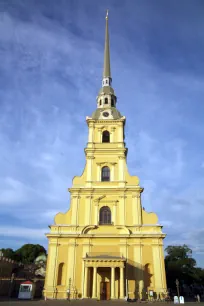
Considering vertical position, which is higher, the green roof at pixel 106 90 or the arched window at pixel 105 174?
the green roof at pixel 106 90

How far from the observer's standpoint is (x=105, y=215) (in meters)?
28.3

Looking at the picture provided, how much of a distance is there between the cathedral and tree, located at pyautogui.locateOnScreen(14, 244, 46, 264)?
46551mm

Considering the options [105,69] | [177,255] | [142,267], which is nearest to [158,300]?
[142,267]

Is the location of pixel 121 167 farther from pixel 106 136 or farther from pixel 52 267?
pixel 52 267

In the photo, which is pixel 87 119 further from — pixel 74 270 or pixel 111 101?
pixel 74 270

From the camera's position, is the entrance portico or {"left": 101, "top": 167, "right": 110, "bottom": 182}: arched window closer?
the entrance portico

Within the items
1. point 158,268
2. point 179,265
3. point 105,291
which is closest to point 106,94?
point 158,268

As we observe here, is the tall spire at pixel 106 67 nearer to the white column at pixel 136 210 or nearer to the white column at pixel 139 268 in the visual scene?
the white column at pixel 136 210

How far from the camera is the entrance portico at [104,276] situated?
2355 cm

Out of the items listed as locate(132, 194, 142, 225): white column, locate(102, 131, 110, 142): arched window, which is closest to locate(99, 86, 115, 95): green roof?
locate(102, 131, 110, 142): arched window

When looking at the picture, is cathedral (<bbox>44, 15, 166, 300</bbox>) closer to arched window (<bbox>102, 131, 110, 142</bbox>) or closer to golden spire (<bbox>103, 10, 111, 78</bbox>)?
arched window (<bbox>102, 131, 110, 142</bbox>)

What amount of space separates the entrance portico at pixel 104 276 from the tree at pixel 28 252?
47.8 metres

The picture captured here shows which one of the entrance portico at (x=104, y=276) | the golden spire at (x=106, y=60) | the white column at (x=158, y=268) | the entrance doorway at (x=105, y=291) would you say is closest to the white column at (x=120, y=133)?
the golden spire at (x=106, y=60)

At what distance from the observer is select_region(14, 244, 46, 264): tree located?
67.6m
